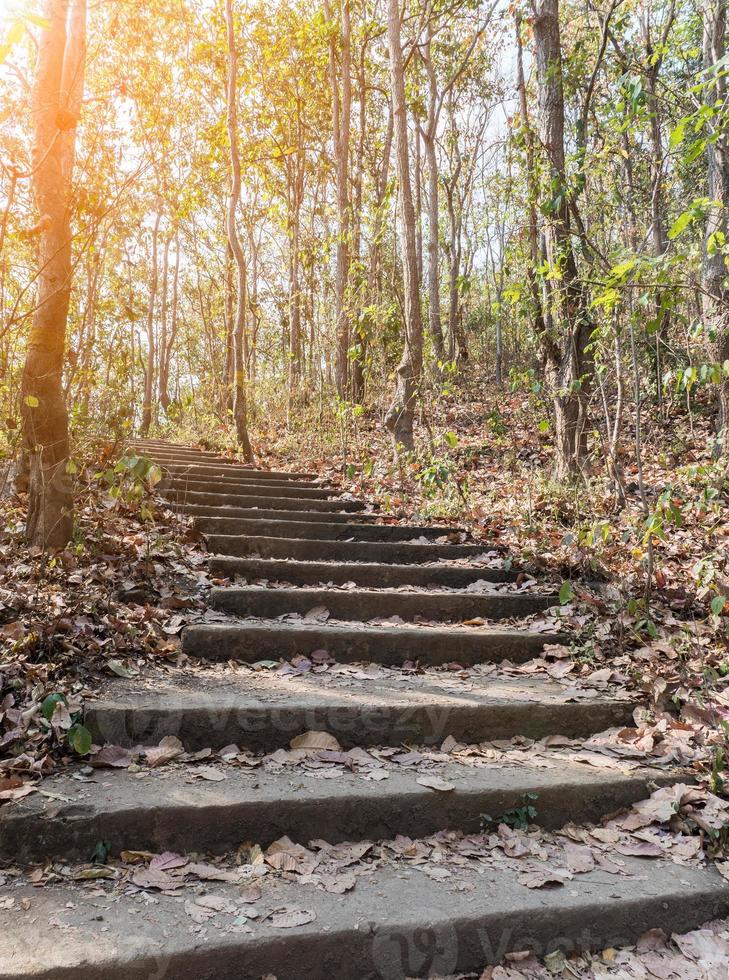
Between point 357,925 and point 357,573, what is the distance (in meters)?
2.37

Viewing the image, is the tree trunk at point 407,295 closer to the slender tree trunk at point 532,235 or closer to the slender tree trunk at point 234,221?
the slender tree trunk at point 532,235

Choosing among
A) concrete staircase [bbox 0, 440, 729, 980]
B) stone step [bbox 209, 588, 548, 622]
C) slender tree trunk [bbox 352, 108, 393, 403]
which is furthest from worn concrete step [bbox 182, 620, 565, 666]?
slender tree trunk [bbox 352, 108, 393, 403]

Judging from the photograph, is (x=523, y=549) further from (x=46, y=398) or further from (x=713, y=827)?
(x=46, y=398)

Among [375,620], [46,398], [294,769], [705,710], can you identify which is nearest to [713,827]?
[705,710]

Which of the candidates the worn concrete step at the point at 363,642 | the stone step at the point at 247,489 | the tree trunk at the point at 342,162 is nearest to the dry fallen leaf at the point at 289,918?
the worn concrete step at the point at 363,642

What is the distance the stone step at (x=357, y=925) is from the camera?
1630mm

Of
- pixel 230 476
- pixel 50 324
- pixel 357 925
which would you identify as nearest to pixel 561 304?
pixel 230 476

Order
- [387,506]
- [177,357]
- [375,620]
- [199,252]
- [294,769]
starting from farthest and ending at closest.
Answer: [177,357]
[199,252]
[387,506]
[375,620]
[294,769]

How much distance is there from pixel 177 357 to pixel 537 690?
2567 centimetres

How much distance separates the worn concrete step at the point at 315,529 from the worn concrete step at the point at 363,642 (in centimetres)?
126

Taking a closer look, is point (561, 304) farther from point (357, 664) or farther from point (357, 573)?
point (357, 664)

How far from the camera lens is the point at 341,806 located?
2.19 metres

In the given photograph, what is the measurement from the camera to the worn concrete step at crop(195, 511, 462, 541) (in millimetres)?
4555

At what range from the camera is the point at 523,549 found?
4.39 m
